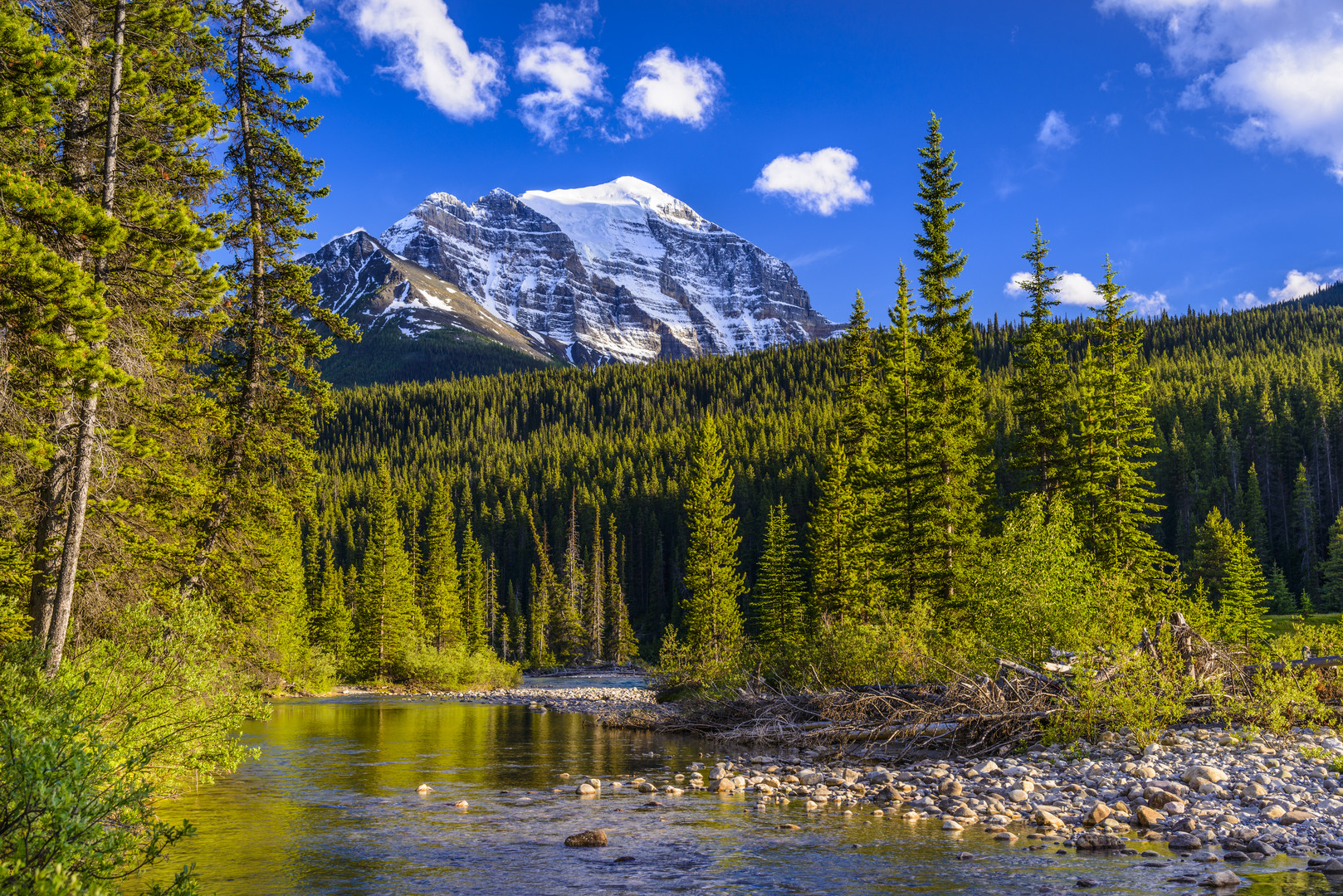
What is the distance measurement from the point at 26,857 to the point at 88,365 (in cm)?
966

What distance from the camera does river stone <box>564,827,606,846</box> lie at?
12562mm

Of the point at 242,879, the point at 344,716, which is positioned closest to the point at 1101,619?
the point at 242,879

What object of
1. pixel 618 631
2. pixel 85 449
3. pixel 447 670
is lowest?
pixel 618 631

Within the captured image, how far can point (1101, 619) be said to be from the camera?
64.4 ft

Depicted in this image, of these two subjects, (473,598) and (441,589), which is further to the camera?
(473,598)

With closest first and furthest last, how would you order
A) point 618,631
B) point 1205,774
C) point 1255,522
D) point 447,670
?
point 1205,774
point 447,670
point 1255,522
point 618,631

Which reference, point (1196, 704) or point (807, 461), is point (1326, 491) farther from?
point (1196, 704)

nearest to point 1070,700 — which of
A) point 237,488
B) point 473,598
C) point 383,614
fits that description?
point 237,488

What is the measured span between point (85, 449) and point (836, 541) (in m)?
36.4

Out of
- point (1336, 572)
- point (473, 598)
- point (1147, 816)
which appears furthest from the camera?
point (473, 598)

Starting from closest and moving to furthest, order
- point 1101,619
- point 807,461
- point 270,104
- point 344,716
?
point 1101,619 → point 270,104 → point 344,716 → point 807,461

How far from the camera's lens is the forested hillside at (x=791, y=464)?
4163 inches

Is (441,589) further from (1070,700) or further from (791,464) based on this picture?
(1070,700)

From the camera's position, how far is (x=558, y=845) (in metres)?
12.6
